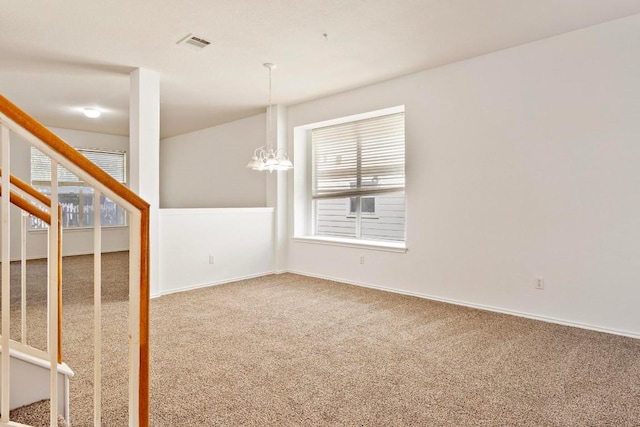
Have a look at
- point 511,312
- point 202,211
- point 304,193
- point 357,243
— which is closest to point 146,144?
point 202,211

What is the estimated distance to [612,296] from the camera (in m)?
3.07

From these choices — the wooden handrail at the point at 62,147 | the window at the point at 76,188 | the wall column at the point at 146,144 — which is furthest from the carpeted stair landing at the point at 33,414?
the window at the point at 76,188

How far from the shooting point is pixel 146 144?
13.7 ft

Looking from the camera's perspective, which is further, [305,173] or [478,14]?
[305,173]

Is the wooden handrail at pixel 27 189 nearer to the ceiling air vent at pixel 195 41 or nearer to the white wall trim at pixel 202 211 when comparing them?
the ceiling air vent at pixel 195 41

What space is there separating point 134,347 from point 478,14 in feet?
10.3

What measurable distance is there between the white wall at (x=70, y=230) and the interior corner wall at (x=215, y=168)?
1078 mm

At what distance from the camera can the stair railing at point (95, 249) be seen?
103 cm

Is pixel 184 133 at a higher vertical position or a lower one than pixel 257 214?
higher

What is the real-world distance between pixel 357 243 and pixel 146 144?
2.69m

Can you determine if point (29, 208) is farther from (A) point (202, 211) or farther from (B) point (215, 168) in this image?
(B) point (215, 168)

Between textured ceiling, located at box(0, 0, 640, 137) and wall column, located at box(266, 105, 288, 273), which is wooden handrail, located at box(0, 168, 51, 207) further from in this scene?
wall column, located at box(266, 105, 288, 273)

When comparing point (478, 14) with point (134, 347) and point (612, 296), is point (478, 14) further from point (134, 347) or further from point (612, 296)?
point (134, 347)

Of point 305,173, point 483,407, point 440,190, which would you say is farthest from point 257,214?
point 483,407
